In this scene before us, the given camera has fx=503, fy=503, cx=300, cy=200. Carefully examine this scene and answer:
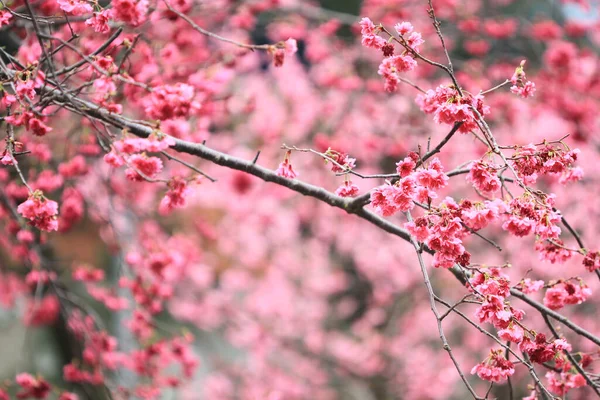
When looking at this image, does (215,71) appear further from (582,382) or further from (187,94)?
(582,382)

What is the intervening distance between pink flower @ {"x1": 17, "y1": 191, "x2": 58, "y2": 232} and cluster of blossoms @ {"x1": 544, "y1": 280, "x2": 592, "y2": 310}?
8.37ft

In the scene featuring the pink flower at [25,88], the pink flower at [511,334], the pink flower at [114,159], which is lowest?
the pink flower at [511,334]

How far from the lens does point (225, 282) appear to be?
34.2ft

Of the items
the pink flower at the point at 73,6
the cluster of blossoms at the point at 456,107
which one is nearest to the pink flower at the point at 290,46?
the cluster of blossoms at the point at 456,107

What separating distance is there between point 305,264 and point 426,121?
149 inches

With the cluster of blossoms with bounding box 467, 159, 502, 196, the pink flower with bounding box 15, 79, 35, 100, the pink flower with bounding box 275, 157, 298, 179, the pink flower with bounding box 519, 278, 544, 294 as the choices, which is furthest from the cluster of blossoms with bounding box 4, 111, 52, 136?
the pink flower with bounding box 519, 278, 544, 294

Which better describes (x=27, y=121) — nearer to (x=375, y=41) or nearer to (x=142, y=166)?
(x=142, y=166)

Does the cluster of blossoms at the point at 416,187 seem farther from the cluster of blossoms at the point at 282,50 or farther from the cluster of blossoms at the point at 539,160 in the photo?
the cluster of blossoms at the point at 282,50

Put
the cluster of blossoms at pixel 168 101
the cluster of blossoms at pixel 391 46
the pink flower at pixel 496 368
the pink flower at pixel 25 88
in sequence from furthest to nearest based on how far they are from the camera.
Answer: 1. the cluster of blossoms at pixel 168 101
2. the cluster of blossoms at pixel 391 46
3. the pink flower at pixel 25 88
4. the pink flower at pixel 496 368

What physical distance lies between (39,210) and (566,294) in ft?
8.71

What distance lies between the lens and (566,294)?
8.59ft

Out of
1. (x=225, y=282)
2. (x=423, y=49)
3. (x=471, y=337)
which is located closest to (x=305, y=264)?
(x=225, y=282)

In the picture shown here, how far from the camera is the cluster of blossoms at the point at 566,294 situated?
261 cm

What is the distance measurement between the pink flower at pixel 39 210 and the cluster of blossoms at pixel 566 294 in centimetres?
255
